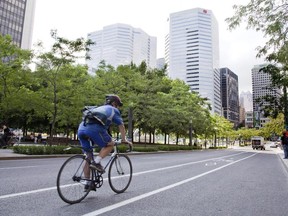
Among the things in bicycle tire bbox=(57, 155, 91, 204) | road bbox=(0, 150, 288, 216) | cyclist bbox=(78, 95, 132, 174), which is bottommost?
road bbox=(0, 150, 288, 216)

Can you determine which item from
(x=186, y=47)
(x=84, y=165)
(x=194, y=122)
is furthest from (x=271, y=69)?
(x=186, y=47)

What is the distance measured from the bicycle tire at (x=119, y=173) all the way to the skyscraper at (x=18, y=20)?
10218 cm

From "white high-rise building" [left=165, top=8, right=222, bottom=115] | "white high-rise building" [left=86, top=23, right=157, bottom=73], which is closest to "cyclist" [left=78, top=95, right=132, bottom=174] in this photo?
"white high-rise building" [left=165, top=8, right=222, bottom=115]

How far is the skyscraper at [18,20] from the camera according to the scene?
99.2 m

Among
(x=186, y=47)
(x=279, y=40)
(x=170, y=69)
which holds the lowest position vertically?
(x=279, y=40)

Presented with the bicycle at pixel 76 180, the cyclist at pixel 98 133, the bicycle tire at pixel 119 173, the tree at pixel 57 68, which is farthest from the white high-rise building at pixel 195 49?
the bicycle at pixel 76 180

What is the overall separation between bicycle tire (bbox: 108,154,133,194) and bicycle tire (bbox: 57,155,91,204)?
744mm

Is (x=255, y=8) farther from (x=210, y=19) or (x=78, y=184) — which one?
(x=210, y=19)

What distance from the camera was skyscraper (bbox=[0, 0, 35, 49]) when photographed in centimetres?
9919

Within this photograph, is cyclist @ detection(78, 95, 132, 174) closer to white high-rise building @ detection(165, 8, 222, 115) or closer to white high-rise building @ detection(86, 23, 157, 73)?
white high-rise building @ detection(165, 8, 222, 115)

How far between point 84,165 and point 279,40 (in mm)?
7839

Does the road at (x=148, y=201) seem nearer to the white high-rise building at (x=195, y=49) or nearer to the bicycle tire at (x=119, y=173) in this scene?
the bicycle tire at (x=119, y=173)

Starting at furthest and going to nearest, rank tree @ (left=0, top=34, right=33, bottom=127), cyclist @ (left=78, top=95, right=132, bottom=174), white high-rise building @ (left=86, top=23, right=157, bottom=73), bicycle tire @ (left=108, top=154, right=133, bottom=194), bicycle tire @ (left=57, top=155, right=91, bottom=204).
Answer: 1. white high-rise building @ (left=86, top=23, right=157, bottom=73)
2. tree @ (left=0, top=34, right=33, bottom=127)
3. bicycle tire @ (left=108, top=154, right=133, bottom=194)
4. cyclist @ (left=78, top=95, right=132, bottom=174)
5. bicycle tire @ (left=57, top=155, right=91, bottom=204)

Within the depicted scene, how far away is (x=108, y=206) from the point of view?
180 inches
